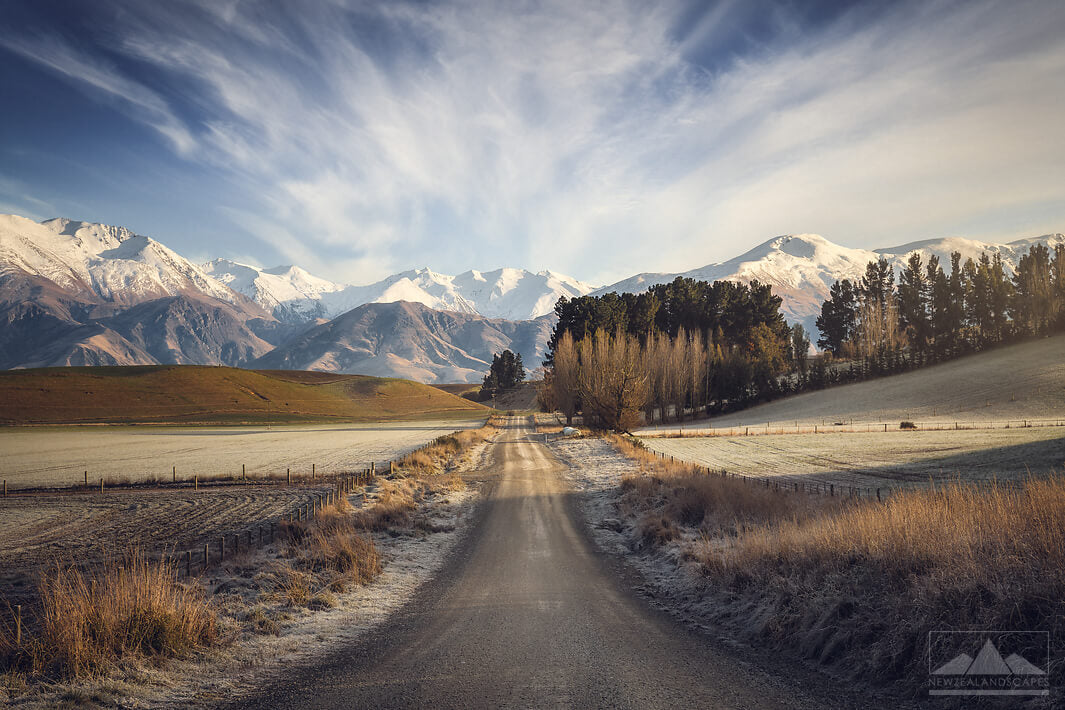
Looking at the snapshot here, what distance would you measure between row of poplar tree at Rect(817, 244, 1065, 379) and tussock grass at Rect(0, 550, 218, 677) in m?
110

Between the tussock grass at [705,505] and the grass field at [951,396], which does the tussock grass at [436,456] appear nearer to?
the tussock grass at [705,505]

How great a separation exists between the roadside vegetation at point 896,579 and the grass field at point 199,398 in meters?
117

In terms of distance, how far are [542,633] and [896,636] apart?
569cm

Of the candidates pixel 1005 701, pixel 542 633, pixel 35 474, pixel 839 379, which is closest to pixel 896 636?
pixel 1005 701

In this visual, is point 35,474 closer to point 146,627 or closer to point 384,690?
point 146,627

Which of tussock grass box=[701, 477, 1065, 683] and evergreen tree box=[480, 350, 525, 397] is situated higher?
evergreen tree box=[480, 350, 525, 397]

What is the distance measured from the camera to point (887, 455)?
130 ft

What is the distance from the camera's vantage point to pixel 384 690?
284 inches

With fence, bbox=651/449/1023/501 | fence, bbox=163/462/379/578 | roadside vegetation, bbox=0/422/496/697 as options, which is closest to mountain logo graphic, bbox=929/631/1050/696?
roadside vegetation, bbox=0/422/496/697

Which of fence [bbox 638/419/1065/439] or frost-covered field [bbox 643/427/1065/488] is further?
fence [bbox 638/419/1065/439]

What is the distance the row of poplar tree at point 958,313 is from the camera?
302 ft

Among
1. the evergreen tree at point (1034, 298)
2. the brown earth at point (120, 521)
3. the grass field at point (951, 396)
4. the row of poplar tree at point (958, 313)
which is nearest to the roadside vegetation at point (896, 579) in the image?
the brown earth at point (120, 521)

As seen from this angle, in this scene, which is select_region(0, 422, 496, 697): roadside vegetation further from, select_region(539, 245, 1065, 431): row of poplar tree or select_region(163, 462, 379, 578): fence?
select_region(539, 245, 1065, 431): row of poplar tree

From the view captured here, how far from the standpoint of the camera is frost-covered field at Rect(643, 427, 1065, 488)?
30.5m
